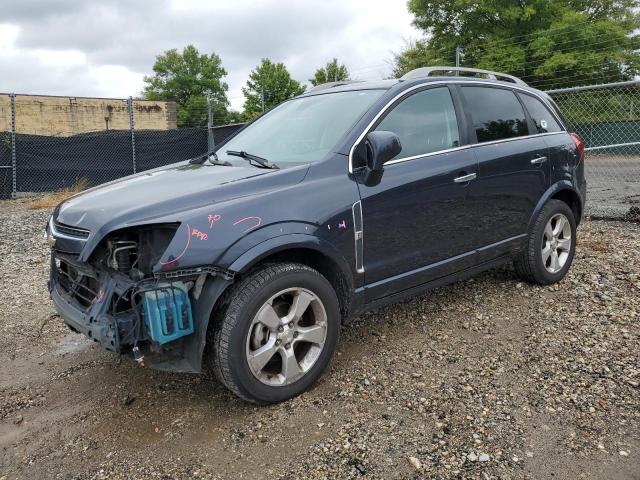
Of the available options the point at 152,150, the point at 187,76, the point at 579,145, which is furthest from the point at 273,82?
the point at 579,145

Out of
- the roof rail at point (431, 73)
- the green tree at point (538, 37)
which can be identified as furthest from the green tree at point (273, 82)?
the roof rail at point (431, 73)

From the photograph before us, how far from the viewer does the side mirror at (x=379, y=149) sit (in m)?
3.08

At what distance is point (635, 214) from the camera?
730cm

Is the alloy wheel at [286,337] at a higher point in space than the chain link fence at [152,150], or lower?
lower

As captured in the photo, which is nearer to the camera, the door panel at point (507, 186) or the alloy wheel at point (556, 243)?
the door panel at point (507, 186)

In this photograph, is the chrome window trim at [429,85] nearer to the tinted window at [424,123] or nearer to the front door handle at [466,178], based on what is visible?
the tinted window at [424,123]

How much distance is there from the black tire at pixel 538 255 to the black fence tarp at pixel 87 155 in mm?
9761

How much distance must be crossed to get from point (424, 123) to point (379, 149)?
0.81m

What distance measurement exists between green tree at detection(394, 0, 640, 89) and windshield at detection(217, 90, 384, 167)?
2435 cm

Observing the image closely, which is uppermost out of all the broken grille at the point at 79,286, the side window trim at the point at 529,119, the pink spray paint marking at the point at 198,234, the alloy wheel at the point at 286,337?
the side window trim at the point at 529,119

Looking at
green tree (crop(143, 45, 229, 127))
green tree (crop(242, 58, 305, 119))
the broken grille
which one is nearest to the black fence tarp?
the broken grille

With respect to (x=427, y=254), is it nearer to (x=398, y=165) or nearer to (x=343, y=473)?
(x=398, y=165)

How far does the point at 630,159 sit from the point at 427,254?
10.1 m

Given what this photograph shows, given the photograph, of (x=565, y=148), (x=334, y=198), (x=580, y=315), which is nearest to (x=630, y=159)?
(x=565, y=148)
